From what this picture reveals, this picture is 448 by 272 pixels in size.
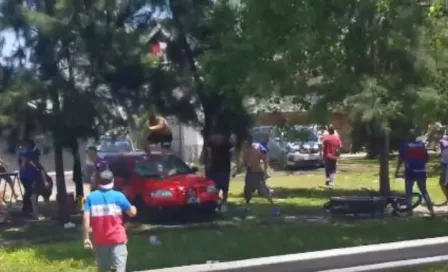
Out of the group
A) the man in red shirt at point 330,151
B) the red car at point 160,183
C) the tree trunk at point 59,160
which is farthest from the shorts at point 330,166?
the tree trunk at point 59,160

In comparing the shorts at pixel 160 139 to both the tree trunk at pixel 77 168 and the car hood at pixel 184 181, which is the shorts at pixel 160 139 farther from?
the tree trunk at pixel 77 168

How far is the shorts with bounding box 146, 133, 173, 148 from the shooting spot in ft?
63.0

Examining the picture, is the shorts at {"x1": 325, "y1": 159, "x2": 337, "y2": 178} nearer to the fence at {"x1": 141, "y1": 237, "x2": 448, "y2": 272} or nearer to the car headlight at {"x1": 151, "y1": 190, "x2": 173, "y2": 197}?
the car headlight at {"x1": 151, "y1": 190, "x2": 173, "y2": 197}

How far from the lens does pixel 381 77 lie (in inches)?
660

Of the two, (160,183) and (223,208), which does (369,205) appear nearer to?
(223,208)

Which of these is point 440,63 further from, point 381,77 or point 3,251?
point 3,251

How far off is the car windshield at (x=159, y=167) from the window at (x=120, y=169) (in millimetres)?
203

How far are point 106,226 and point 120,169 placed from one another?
9402 mm

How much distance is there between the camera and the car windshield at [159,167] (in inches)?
743

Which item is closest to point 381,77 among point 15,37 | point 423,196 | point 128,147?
point 423,196

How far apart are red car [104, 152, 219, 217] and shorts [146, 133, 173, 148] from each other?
31cm

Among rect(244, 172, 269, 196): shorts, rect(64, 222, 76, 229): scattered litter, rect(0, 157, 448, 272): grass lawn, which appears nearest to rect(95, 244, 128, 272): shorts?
rect(0, 157, 448, 272): grass lawn

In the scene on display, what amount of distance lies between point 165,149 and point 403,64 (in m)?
5.47

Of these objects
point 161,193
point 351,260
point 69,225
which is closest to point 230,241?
point 161,193
